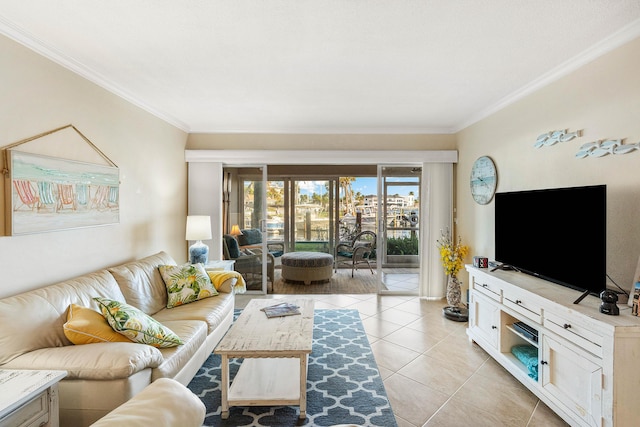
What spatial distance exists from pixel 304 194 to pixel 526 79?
16.8 ft

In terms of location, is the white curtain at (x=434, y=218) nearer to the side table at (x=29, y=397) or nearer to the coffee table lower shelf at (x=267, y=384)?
the coffee table lower shelf at (x=267, y=384)

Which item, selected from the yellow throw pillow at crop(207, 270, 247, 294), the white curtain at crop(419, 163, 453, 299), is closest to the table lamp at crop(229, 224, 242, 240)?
the yellow throw pillow at crop(207, 270, 247, 294)

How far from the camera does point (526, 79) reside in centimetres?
299

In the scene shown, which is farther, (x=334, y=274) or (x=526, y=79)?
(x=334, y=274)

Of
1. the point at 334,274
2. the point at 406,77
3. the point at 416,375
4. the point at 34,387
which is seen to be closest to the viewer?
the point at 34,387

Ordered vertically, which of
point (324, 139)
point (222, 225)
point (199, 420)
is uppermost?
point (324, 139)

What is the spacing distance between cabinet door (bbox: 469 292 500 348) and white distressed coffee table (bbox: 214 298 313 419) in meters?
1.62

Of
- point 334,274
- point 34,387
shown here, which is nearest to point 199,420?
point 34,387

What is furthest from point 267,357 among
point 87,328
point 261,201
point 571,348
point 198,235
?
point 261,201

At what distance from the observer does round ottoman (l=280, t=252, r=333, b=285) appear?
230 inches

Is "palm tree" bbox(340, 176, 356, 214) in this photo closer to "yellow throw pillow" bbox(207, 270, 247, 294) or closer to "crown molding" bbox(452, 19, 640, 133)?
"crown molding" bbox(452, 19, 640, 133)

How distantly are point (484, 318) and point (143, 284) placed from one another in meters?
3.18

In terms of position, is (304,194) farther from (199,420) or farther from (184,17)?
(199,420)

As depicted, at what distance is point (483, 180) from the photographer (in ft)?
13.1
